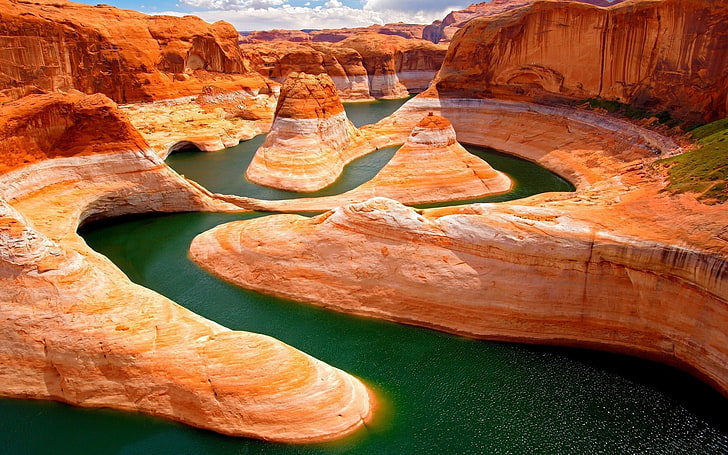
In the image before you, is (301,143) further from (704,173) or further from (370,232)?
(704,173)

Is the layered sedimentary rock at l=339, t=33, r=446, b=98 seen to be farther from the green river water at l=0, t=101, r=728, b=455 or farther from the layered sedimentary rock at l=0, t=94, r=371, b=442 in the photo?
the layered sedimentary rock at l=0, t=94, r=371, b=442

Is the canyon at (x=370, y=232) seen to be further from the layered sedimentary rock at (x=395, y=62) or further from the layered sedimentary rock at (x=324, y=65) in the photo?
the layered sedimentary rock at (x=395, y=62)

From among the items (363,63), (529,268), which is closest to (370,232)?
(529,268)

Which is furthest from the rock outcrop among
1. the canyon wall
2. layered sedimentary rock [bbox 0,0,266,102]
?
the canyon wall

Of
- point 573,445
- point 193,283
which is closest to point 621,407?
point 573,445

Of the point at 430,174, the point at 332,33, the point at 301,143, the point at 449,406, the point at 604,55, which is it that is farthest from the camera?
the point at 332,33

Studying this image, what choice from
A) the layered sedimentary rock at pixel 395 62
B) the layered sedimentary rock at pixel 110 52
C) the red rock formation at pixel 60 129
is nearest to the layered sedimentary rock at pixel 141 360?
the red rock formation at pixel 60 129
